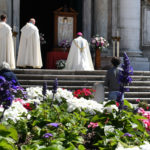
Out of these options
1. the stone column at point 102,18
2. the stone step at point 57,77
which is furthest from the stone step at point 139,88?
the stone column at point 102,18

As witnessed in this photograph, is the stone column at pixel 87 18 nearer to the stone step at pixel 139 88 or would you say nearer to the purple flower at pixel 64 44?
the purple flower at pixel 64 44

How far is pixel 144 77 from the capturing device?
1275 centimetres

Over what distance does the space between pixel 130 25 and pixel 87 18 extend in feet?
6.77

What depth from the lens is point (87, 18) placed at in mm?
17797

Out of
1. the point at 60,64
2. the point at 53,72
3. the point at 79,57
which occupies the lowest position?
the point at 53,72

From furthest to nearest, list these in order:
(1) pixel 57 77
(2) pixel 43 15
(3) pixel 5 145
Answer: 1. (2) pixel 43 15
2. (1) pixel 57 77
3. (3) pixel 5 145

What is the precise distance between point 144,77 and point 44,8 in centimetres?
1120

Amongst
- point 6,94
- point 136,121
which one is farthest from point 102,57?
point 6,94

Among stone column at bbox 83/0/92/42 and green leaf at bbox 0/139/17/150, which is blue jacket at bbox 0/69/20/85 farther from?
stone column at bbox 83/0/92/42

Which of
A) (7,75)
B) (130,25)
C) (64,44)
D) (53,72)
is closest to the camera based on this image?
(7,75)

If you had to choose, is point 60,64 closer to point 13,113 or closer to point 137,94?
point 137,94

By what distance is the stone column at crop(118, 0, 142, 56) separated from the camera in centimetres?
1705

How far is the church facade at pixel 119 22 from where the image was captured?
16781mm

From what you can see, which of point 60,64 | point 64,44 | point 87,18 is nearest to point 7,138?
point 60,64
